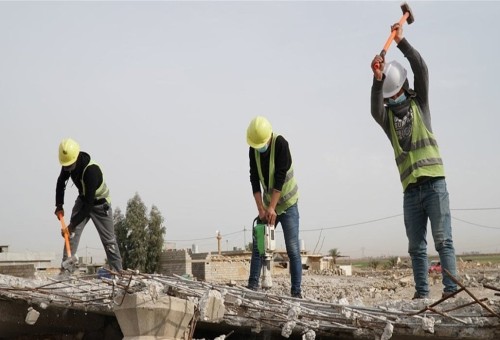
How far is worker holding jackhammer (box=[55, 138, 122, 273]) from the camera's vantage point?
21.8ft

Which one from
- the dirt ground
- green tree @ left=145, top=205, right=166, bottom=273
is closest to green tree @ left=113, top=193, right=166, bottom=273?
green tree @ left=145, top=205, right=166, bottom=273

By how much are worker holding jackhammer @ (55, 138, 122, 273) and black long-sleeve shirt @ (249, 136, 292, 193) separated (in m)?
1.93

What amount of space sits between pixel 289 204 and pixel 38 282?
7.98ft

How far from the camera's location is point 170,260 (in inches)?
1119

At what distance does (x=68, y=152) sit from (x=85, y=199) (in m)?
0.52

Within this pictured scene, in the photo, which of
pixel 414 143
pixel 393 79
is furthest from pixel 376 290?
pixel 393 79

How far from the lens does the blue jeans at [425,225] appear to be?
4.32m

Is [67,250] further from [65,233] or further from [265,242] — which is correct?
[265,242]

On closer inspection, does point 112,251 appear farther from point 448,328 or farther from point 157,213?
point 157,213

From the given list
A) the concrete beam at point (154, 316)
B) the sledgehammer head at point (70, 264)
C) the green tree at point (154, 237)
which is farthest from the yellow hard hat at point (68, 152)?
the green tree at point (154, 237)

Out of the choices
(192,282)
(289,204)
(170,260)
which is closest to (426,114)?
(289,204)

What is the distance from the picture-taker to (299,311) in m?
3.91

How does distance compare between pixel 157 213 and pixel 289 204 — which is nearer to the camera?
pixel 289 204

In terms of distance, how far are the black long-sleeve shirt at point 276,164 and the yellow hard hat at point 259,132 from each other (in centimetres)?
12
